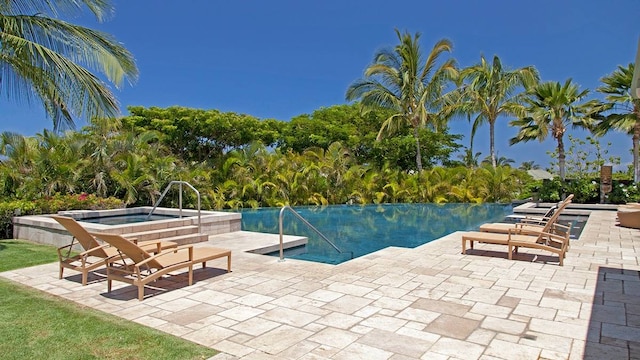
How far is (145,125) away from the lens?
23766 mm

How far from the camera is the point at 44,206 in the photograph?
34.8 feet

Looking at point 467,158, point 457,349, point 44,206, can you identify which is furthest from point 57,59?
point 467,158

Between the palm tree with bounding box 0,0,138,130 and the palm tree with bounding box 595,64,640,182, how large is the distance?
18.5m

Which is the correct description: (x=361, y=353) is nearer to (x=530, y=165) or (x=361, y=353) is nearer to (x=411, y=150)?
(x=411, y=150)

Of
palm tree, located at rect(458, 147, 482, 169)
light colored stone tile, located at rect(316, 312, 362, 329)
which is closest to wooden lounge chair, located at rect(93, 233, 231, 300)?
light colored stone tile, located at rect(316, 312, 362, 329)

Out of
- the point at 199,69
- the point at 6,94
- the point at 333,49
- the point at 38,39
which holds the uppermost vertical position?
the point at 333,49

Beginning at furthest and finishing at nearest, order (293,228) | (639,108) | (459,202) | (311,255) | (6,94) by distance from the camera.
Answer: (459,202)
(639,108)
(293,228)
(311,255)
(6,94)

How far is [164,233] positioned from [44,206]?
4.06m

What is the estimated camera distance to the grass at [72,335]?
3.39 metres

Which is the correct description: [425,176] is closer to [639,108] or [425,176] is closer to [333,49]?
[639,108]

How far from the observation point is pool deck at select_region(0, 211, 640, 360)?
3516mm

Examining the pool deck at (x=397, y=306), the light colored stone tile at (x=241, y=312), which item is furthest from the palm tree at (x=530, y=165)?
the light colored stone tile at (x=241, y=312)

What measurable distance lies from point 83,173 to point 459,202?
57.0 ft

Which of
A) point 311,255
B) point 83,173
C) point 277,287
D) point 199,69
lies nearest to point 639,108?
point 311,255
